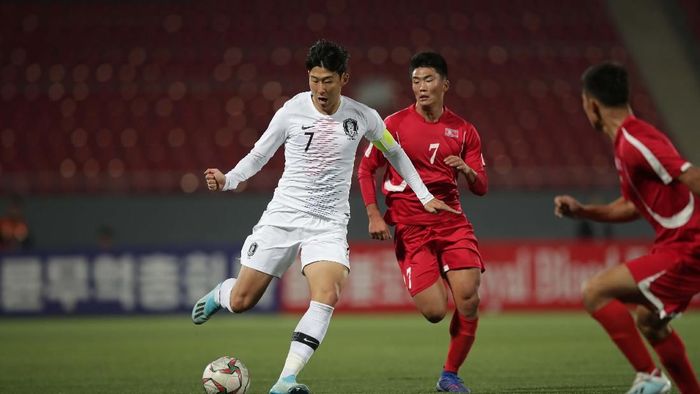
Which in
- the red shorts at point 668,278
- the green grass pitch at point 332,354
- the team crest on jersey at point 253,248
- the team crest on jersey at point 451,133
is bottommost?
the green grass pitch at point 332,354

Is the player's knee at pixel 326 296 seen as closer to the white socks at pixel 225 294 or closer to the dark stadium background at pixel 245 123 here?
the white socks at pixel 225 294

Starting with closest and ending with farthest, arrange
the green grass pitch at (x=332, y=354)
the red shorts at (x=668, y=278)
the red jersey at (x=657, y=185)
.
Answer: the red jersey at (x=657, y=185)
the red shorts at (x=668, y=278)
the green grass pitch at (x=332, y=354)

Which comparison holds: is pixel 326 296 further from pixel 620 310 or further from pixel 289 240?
pixel 620 310

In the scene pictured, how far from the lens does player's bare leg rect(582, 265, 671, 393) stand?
5.57 metres

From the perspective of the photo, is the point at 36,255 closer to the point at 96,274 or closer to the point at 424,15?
the point at 96,274

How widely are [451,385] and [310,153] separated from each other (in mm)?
2037

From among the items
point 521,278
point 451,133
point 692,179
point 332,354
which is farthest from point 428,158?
point 521,278

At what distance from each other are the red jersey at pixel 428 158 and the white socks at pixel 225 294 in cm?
134

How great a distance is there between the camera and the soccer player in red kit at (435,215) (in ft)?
24.8

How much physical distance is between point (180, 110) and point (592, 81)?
1874cm

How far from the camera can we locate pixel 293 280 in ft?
60.5

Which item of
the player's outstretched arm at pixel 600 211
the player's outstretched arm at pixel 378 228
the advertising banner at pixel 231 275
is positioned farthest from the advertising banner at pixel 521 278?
the player's outstretched arm at pixel 600 211

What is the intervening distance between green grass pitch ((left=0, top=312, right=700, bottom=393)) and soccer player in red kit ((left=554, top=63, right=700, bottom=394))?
1.66m

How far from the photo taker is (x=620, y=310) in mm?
5648
